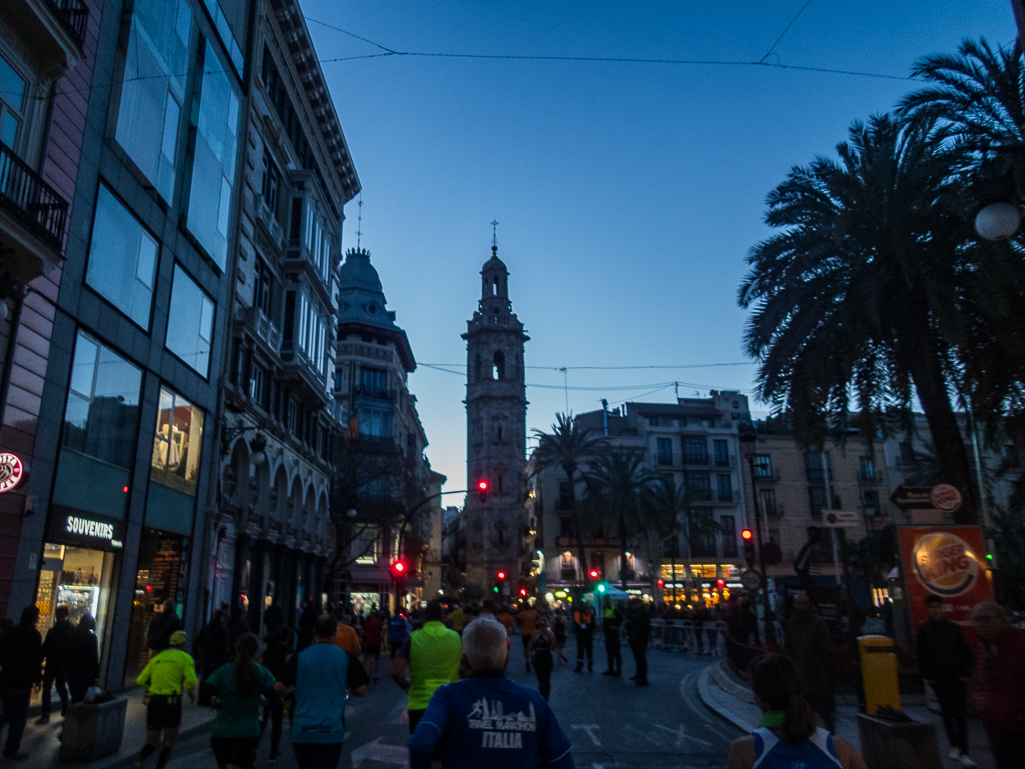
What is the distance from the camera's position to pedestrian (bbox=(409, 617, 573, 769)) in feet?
11.3

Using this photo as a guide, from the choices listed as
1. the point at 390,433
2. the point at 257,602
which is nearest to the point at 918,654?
the point at 257,602

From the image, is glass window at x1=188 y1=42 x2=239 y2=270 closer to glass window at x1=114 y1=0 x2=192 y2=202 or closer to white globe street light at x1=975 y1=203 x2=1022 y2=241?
glass window at x1=114 y1=0 x2=192 y2=202

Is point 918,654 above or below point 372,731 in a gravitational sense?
above

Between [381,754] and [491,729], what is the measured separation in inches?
279

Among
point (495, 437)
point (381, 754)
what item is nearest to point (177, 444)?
point (381, 754)

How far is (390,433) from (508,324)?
32.3 m

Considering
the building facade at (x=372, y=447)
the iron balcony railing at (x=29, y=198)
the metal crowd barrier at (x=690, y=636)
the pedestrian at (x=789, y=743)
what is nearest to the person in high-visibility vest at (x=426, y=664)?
the pedestrian at (x=789, y=743)

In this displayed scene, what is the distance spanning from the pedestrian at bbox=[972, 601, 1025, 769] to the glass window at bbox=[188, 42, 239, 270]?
19.5 m

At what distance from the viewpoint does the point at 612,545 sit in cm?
6912

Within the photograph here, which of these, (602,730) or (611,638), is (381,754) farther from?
(611,638)

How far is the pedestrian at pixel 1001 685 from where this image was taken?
20.7ft

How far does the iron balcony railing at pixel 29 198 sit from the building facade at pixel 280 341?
8530mm

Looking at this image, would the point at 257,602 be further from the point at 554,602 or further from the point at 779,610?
the point at 554,602

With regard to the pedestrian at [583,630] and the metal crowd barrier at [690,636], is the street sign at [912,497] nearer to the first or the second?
the pedestrian at [583,630]
